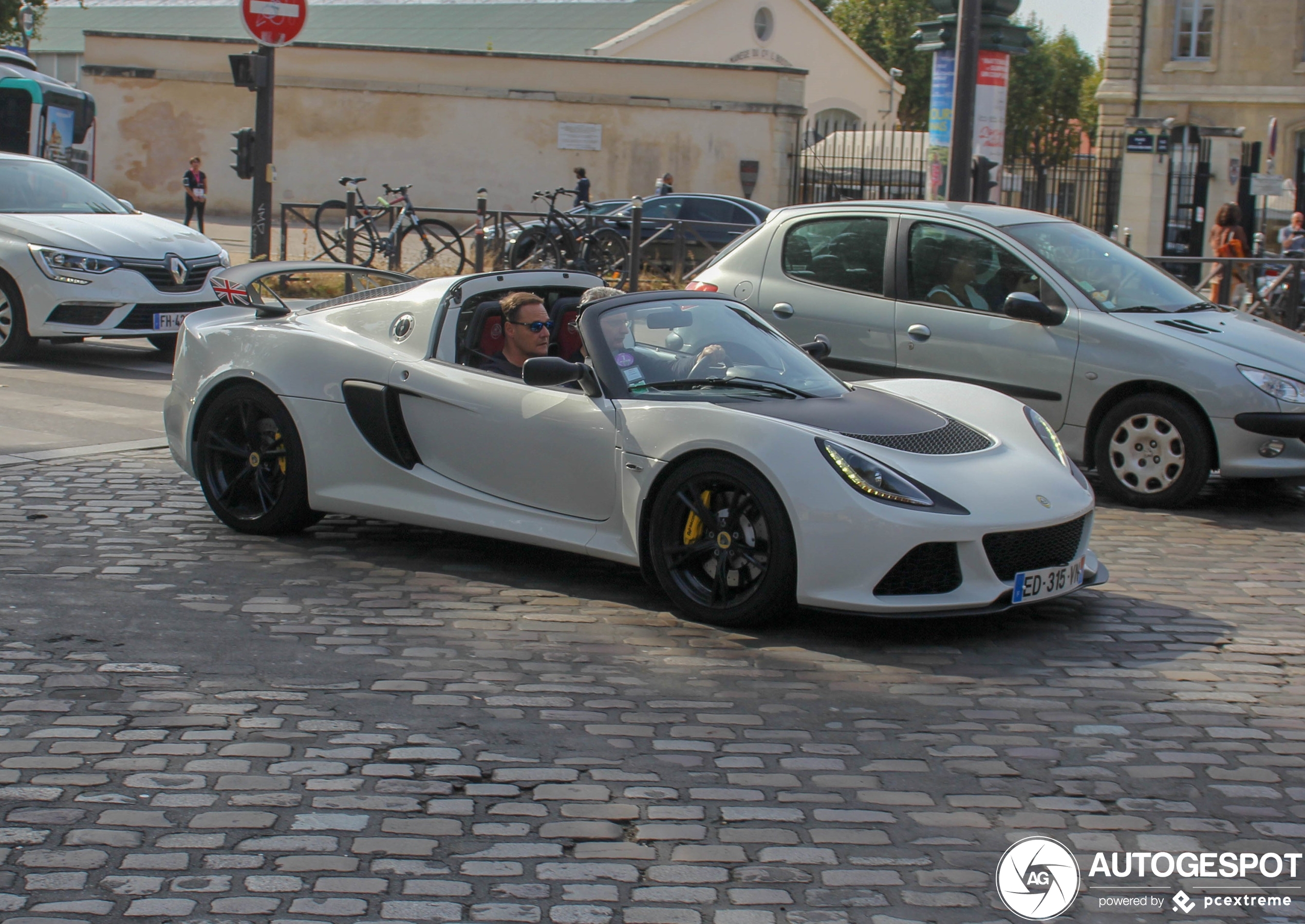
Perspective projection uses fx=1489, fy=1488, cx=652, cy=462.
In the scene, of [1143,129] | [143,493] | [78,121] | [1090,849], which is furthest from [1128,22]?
[1090,849]

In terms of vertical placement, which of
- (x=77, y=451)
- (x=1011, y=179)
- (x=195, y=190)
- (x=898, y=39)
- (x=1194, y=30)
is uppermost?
(x=898, y=39)

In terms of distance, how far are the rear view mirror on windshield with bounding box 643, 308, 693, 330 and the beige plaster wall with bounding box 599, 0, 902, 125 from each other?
135 feet

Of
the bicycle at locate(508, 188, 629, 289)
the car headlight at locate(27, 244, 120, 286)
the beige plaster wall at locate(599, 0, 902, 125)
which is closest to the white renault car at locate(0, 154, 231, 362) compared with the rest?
the car headlight at locate(27, 244, 120, 286)

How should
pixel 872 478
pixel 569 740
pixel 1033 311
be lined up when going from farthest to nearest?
pixel 1033 311 < pixel 872 478 < pixel 569 740

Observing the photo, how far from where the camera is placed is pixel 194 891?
3.32m

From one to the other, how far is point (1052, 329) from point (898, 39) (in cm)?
7965

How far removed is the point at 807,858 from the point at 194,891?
4.65 feet

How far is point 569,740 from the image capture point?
4363mm

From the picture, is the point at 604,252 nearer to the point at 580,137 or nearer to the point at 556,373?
the point at 556,373

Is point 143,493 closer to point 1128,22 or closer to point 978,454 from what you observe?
point 978,454

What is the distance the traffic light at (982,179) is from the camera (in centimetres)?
1320

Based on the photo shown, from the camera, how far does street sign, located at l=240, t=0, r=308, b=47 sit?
16.0 meters

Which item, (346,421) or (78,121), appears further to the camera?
(78,121)

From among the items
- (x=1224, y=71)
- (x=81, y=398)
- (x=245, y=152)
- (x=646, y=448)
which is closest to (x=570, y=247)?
(x=245, y=152)
